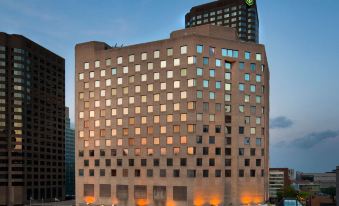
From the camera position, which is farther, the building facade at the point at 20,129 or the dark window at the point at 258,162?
the building facade at the point at 20,129

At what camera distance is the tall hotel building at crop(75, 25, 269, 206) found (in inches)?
3907

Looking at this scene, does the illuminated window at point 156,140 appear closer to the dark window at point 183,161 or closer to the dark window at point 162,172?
the dark window at point 162,172

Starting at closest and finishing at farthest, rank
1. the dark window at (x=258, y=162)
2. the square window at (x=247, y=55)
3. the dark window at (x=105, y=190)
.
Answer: the dark window at (x=258, y=162), the square window at (x=247, y=55), the dark window at (x=105, y=190)

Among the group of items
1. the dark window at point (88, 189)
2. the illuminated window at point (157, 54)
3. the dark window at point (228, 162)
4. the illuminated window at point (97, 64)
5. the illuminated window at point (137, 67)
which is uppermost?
the illuminated window at point (157, 54)

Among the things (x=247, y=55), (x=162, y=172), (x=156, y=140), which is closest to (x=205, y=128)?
(x=156, y=140)

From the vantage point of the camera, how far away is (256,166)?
10412cm

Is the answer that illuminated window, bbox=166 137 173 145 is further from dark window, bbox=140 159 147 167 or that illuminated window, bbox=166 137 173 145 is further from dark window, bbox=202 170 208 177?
dark window, bbox=202 170 208 177

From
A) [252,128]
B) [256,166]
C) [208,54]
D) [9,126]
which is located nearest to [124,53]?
[208,54]

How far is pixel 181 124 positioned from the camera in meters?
100

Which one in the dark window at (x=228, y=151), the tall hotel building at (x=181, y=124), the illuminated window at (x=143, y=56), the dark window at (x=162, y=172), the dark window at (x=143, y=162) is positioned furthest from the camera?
the illuminated window at (x=143, y=56)

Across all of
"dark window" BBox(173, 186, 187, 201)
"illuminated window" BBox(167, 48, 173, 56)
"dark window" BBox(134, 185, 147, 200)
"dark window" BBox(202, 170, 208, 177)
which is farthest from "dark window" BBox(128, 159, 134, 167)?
"illuminated window" BBox(167, 48, 173, 56)

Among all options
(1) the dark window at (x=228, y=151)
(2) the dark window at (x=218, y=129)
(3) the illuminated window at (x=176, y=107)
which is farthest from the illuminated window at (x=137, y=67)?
(1) the dark window at (x=228, y=151)

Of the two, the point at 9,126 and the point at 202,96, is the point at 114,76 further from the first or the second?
the point at 9,126

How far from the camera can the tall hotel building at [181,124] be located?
99.2 metres
